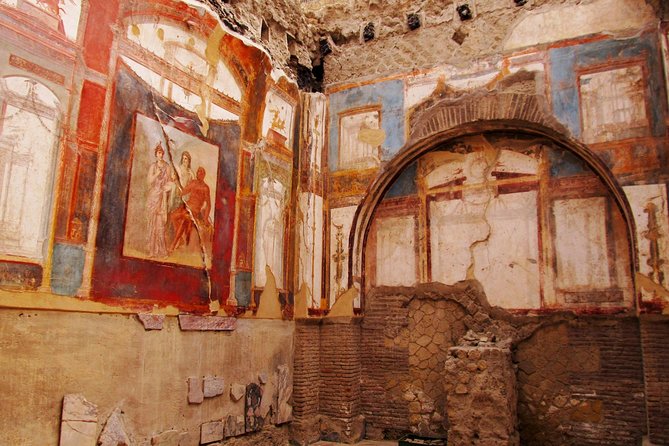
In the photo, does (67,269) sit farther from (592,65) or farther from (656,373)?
(592,65)

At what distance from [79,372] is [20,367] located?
1.41 ft

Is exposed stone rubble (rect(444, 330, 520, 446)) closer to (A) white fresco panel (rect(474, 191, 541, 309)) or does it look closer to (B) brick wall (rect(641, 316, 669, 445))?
(A) white fresco panel (rect(474, 191, 541, 309))

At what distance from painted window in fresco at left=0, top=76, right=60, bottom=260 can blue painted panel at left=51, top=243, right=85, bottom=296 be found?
12cm

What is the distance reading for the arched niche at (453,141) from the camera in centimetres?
540

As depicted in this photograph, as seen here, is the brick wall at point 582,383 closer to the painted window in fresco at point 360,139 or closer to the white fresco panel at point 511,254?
the white fresco panel at point 511,254

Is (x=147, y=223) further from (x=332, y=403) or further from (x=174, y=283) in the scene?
(x=332, y=403)

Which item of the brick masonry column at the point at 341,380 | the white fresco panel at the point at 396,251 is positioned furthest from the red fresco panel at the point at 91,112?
the white fresco panel at the point at 396,251

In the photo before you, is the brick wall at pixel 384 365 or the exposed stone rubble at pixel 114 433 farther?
the brick wall at pixel 384 365

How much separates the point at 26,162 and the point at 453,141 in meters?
4.44

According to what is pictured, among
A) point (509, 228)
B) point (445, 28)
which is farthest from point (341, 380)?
point (445, 28)

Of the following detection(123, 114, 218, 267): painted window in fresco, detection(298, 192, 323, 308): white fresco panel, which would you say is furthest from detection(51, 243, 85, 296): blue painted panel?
detection(298, 192, 323, 308): white fresco panel

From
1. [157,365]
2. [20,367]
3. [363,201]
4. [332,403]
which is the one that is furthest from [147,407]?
[363,201]

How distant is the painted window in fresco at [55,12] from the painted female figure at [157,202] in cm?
112

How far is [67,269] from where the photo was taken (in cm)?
390
